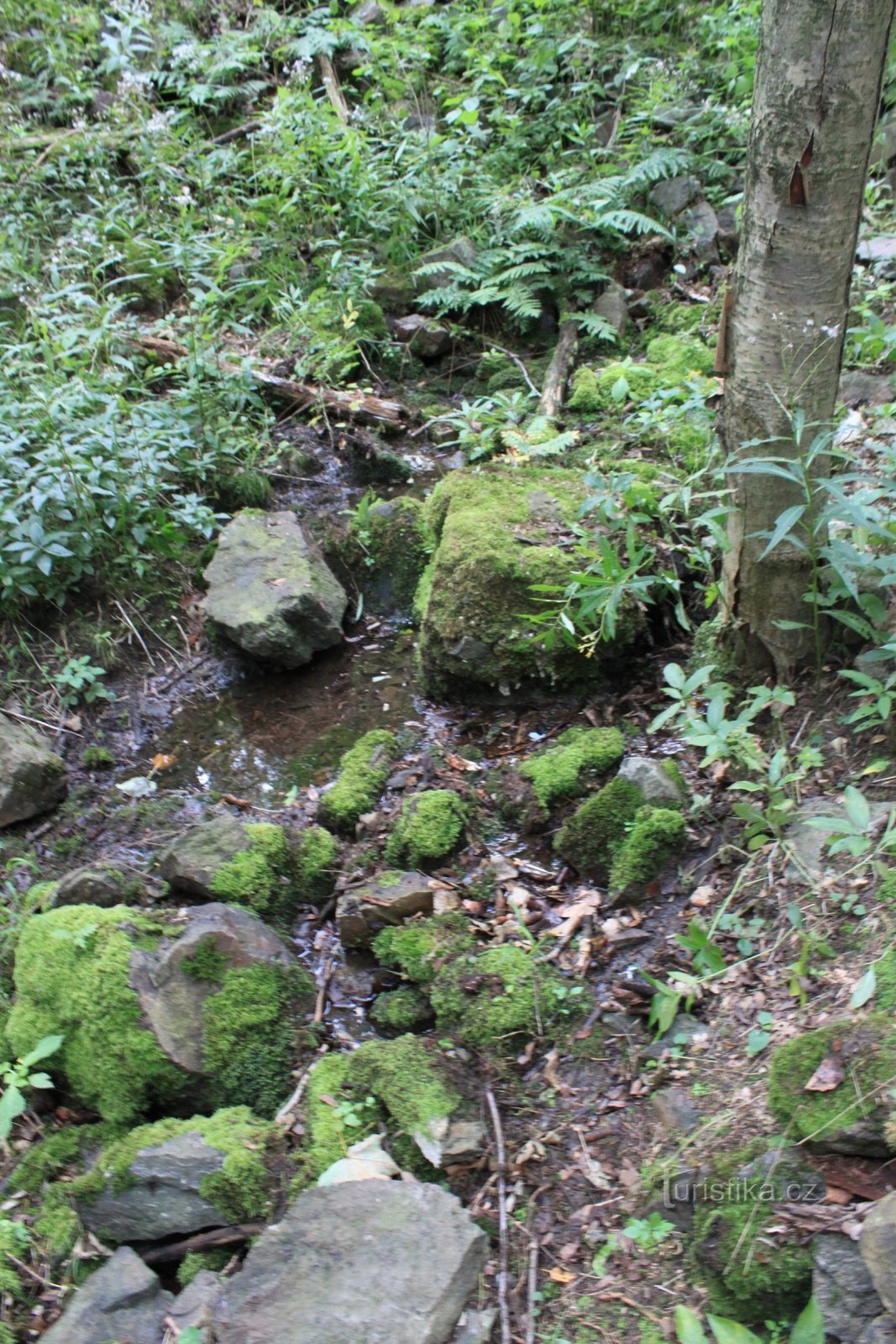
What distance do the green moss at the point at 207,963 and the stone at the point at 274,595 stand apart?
2152mm

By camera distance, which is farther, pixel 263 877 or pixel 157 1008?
pixel 263 877

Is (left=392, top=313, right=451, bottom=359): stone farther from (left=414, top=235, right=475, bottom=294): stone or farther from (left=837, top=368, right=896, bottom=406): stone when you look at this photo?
(left=837, top=368, right=896, bottom=406): stone

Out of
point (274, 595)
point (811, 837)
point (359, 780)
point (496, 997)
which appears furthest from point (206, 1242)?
point (274, 595)

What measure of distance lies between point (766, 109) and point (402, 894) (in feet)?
10.2

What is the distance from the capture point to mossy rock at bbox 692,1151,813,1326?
2.06 m

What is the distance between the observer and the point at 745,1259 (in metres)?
2.12

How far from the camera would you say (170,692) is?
5.42 metres

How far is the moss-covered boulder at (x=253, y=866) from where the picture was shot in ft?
12.8

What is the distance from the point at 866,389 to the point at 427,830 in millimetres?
3458

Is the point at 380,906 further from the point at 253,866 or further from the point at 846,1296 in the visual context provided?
the point at 846,1296

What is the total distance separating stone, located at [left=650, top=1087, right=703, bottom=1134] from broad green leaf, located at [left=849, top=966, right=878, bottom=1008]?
1.89 feet

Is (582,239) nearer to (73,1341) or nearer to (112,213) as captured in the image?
(112,213)

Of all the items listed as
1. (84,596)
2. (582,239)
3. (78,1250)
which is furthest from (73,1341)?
(582,239)

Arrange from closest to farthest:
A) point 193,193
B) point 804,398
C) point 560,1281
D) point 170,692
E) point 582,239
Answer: point 560,1281 → point 804,398 → point 170,692 → point 582,239 → point 193,193
